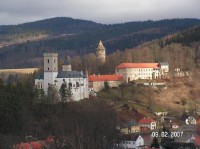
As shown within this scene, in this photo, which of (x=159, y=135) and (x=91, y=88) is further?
(x=91, y=88)

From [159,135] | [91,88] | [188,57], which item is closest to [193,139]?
[159,135]

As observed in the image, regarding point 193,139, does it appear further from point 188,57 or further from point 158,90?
point 188,57

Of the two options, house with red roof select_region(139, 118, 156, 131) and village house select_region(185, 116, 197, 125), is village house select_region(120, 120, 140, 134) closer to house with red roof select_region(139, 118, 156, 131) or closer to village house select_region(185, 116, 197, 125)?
house with red roof select_region(139, 118, 156, 131)

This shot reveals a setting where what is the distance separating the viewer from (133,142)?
53.0 metres

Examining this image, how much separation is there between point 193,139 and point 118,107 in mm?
19319

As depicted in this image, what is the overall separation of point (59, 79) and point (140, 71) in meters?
23.0

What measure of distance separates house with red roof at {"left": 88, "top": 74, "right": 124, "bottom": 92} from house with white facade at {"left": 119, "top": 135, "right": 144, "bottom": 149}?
24955mm

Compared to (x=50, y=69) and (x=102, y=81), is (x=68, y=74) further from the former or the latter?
(x=102, y=81)

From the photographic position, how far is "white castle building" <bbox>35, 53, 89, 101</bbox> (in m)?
69.2

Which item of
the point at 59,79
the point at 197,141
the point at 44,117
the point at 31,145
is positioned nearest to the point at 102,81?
the point at 59,79

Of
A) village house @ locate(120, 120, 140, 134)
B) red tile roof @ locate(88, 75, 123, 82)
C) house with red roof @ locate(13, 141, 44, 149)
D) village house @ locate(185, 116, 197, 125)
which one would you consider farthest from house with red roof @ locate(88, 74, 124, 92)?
house with red roof @ locate(13, 141, 44, 149)

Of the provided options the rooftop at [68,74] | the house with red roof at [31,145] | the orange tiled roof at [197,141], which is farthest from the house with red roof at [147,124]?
the house with red roof at [31,145]

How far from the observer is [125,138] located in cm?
5334

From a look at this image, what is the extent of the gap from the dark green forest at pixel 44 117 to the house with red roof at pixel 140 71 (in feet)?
62.0
